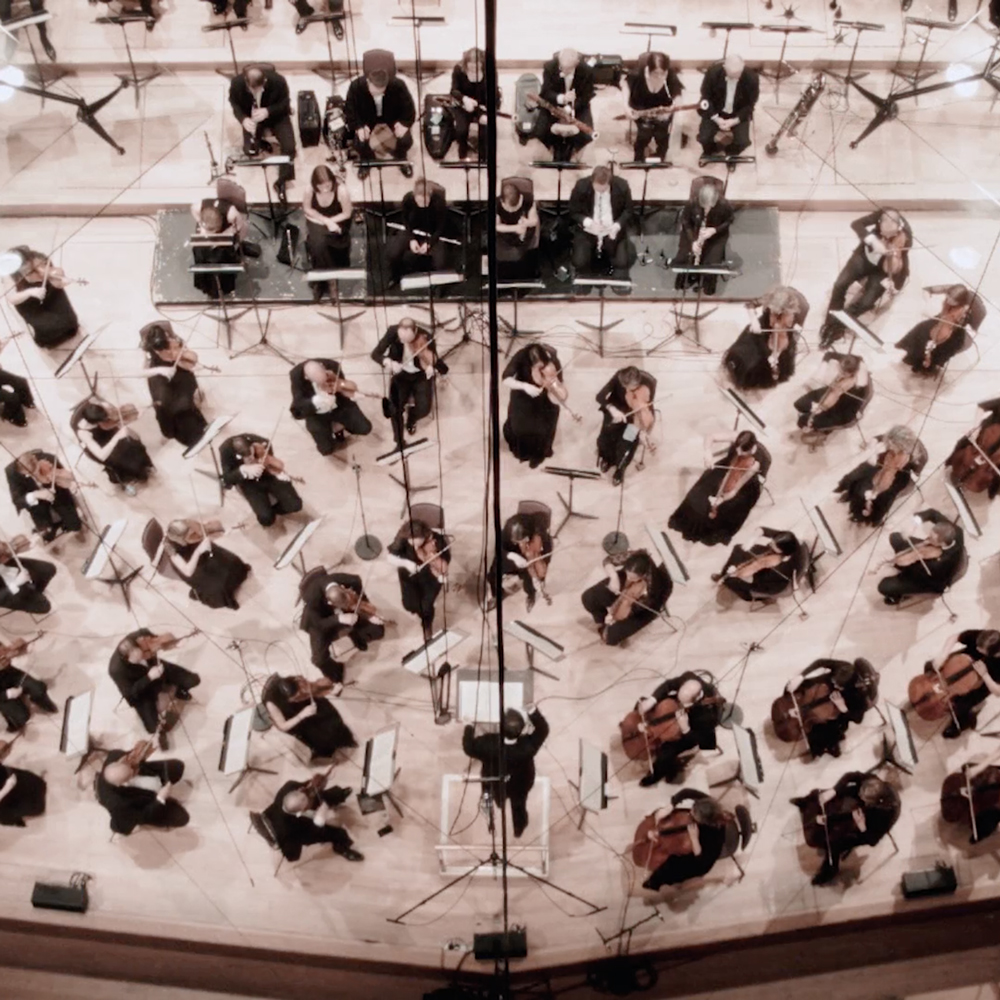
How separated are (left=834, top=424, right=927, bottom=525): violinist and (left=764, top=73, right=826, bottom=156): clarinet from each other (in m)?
2.77

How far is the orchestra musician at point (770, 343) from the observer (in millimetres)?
7496

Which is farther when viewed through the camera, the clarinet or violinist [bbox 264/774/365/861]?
the clarinet

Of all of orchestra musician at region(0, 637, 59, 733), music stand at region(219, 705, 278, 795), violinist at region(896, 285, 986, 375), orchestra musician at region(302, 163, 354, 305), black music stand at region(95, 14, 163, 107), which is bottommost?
orchestra musician at region(0, 637, 59, 733)

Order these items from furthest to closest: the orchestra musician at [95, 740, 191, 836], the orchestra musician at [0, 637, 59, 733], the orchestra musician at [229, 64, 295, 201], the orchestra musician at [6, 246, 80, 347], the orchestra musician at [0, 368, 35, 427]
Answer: the orchestra musician at [229, 64, 295, 201], the orchestra musician at [6, 246, 80, 347], the orchestra musician at [0, 368, 35, 427], the orchestra musician at [0, 637, 59, 733], the orchestra musician at [95, 740, 191, 836]

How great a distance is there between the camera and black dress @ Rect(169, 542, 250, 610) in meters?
7.00

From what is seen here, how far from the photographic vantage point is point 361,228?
8.66 meters

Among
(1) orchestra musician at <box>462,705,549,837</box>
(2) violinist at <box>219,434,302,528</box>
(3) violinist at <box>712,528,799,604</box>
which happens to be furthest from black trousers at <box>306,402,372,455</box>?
(3) violinist at <box>712,528,799,604</box>

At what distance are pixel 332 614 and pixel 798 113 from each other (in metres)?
5.03

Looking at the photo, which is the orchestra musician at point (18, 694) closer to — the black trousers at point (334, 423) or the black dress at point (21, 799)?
the black dress at point (21, 799)

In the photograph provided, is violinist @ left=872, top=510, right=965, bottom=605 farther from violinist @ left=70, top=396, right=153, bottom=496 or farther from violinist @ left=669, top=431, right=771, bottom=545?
violinist @ left=70, top=396, right=153, bottom=496

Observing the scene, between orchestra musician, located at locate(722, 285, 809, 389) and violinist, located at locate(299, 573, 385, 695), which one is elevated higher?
orchestra musician, located at locate(722, 285, 809, 389)

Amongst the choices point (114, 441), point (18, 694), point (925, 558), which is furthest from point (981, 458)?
point (18, 694)

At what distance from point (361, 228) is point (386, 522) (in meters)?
2.33

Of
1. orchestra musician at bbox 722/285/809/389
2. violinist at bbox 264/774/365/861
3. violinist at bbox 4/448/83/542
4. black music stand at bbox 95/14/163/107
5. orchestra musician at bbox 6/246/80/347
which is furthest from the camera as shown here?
black music stand at bbox 95/14/163/107
